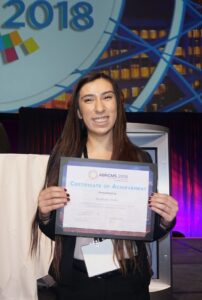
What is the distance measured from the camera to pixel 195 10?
18.0 ft

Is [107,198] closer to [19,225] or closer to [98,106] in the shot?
[98,106]

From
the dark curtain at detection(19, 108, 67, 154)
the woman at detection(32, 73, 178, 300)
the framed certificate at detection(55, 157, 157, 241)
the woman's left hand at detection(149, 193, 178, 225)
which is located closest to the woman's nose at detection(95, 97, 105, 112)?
the woman at detection(32, 73, 178, 300)

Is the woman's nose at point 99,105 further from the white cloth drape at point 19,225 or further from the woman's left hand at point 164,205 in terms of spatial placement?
the white cloth drape at point 19,225

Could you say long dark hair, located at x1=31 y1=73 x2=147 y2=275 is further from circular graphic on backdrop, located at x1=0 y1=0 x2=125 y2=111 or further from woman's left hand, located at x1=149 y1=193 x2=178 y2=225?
circular graphic on backdrop, located at x1=0 y1=0 x2=125 y2=111

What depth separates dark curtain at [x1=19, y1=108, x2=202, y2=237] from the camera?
6.17 metres

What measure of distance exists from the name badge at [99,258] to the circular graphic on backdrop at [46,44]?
4157mm

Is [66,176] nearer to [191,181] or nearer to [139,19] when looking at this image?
[139,19]

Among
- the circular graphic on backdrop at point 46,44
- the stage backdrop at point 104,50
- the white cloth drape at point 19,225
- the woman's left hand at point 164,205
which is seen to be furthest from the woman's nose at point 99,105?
the circular graphic on backdrop at point 46,44

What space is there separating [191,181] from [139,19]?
8.78 feet

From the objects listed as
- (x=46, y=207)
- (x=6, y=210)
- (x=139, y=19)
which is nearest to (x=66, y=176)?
(x=46, y=207)

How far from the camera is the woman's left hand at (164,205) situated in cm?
115

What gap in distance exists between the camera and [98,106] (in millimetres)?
1245

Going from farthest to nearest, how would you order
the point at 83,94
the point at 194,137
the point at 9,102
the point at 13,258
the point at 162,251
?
the point at 194,137 → the point at 9,102 → the point at 162,251 → the point at 13,258 → the point at 83,94

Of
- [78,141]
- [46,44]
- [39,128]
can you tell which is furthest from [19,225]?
[39,128]
